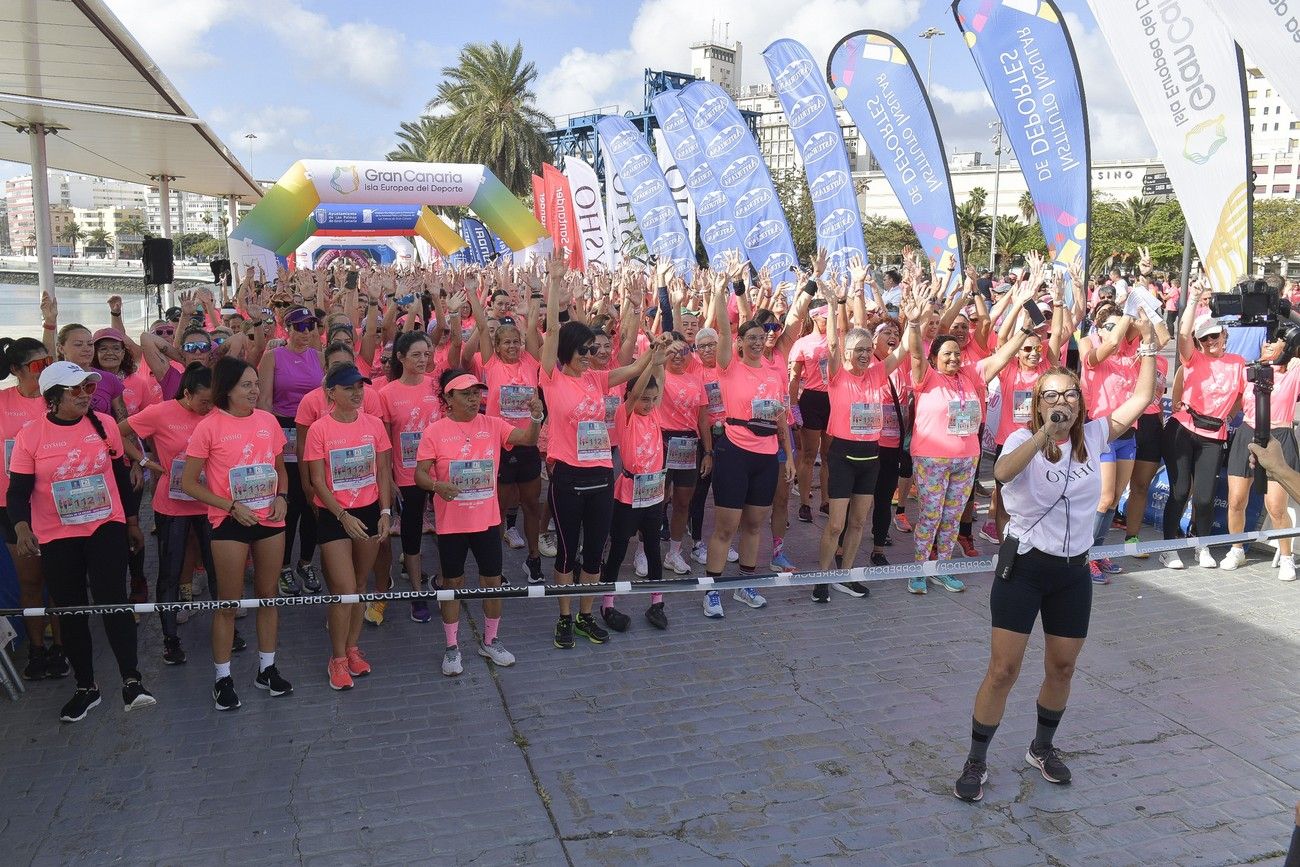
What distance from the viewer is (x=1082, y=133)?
358 inches

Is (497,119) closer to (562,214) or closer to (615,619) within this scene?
(562,214)

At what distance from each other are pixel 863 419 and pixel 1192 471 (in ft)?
9.60

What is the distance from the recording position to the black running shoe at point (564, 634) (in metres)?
5.24

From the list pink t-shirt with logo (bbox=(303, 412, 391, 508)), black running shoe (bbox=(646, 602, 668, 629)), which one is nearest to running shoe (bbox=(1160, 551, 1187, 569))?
black running shoe (bbox=(646, 602, 668, 629))

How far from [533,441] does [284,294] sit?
→ 4.69m

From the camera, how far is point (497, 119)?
37.1m

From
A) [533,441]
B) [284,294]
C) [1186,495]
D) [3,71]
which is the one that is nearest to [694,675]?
[533,441]

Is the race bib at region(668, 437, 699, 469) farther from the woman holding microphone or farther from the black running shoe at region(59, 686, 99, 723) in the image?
the black running shoe at region(59, 686, 99, 723)

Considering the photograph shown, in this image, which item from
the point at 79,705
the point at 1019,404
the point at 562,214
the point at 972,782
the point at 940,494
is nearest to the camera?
the point at 972,782

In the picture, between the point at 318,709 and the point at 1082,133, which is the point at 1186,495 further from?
the point at 318,709

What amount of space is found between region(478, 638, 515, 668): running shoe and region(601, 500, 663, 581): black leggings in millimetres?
831

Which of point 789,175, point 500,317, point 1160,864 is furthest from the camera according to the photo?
point 789,175

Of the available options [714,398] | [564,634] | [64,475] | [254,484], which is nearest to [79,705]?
[64,475]

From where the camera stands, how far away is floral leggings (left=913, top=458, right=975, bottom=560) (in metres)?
5.91
